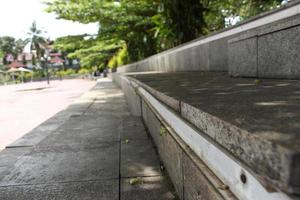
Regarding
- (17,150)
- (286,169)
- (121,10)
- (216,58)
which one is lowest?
(17,150)

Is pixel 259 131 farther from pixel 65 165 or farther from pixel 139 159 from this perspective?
pixel 65 165

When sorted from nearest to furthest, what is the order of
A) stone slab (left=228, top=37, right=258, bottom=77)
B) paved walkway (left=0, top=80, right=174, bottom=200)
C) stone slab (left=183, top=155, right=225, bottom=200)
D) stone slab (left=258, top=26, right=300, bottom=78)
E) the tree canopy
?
1. stone slab (left=183, top=155, right=225, bottom=200)
2. paved walkway (left=0, top=80, right=174, bottom=200)
3. stone slab (left=258, top=26, right=300, bottom=78)
4. stone slab (left=228, top=37, right=258, bottom=77)
5. the tree canopy

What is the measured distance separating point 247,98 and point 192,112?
0.43m

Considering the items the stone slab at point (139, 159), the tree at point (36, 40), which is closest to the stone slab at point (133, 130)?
the stone slab at point (139, 159)

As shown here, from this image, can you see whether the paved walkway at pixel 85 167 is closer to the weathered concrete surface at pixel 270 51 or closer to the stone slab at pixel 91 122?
the stone slab at pixel 91 122

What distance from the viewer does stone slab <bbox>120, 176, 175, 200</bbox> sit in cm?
283

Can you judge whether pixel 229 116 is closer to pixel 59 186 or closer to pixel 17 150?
pixel 59 186

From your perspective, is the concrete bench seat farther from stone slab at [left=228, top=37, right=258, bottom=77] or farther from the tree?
the tree

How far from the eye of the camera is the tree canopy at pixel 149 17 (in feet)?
35.2

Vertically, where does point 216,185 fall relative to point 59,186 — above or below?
above

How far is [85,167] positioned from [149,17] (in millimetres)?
13744

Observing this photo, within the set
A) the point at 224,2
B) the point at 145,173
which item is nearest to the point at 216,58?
the point at 145,173

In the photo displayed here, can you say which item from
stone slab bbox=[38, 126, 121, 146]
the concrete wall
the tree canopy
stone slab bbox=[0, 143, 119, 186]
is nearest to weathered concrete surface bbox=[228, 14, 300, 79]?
the concrete wall

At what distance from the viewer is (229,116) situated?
157cm
